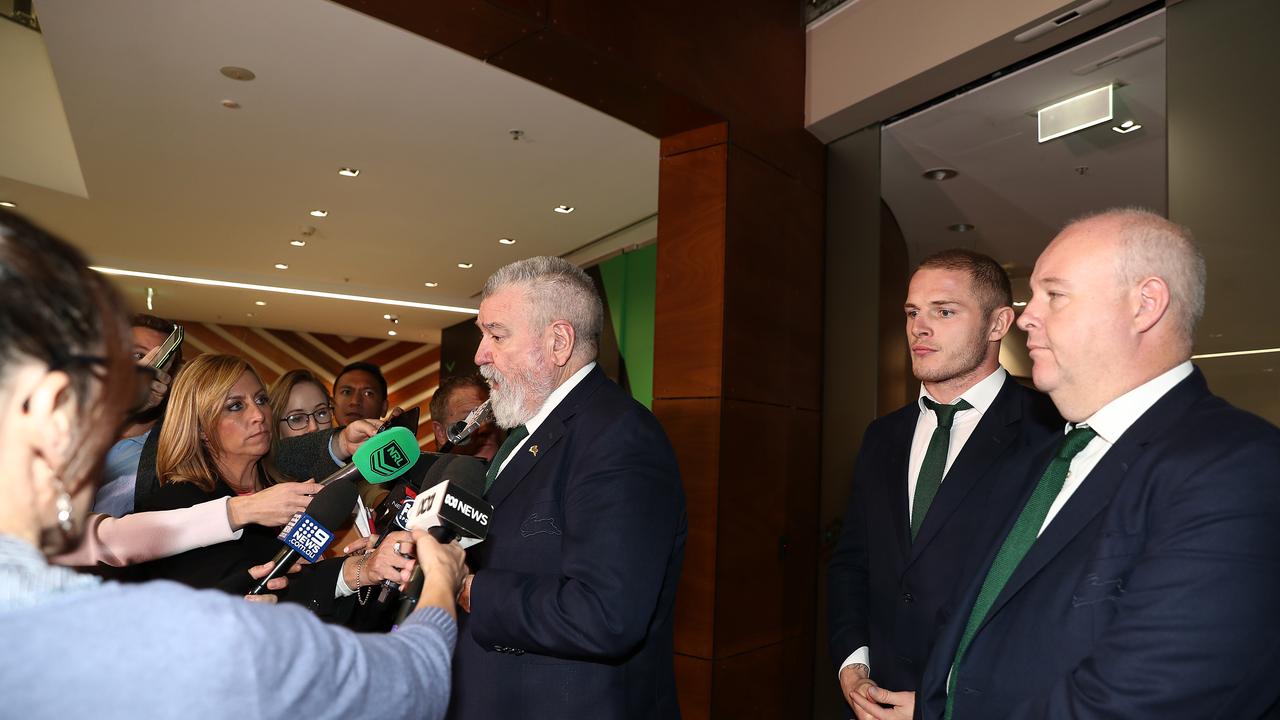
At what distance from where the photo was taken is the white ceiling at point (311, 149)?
4559mm

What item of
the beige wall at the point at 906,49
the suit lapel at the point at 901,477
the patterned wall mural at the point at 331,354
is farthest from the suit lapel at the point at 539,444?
the patterned wall mural at the point at 331,354

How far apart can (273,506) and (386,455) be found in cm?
29

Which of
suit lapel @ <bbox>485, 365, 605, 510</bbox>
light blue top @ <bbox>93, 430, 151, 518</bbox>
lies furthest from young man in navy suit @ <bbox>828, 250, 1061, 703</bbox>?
light blue top @ <bbox>93, 430, 151, 518</bbox>

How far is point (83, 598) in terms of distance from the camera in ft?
2.69

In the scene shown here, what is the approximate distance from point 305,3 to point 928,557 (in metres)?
3.77

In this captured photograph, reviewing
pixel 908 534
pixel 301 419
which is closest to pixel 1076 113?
pixel 908 534

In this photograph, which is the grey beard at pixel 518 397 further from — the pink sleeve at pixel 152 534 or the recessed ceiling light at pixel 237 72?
the recessed ceiling light at pixel 237 72

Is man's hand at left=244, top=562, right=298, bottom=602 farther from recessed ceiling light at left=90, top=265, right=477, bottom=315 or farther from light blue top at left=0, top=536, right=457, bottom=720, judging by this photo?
recessed ceiling light at left=90, top=265, right=477, bottom=315

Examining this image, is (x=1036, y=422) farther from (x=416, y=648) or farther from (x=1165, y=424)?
(x=416, y=648)

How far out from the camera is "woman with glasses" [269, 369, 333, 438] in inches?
142

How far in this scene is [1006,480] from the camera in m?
1.87

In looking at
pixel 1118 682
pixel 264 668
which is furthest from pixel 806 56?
pixel 264 668

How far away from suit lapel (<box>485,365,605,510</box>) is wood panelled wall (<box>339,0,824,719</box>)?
1.67m

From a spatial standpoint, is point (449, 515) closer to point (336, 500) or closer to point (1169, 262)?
point (336, 500)
